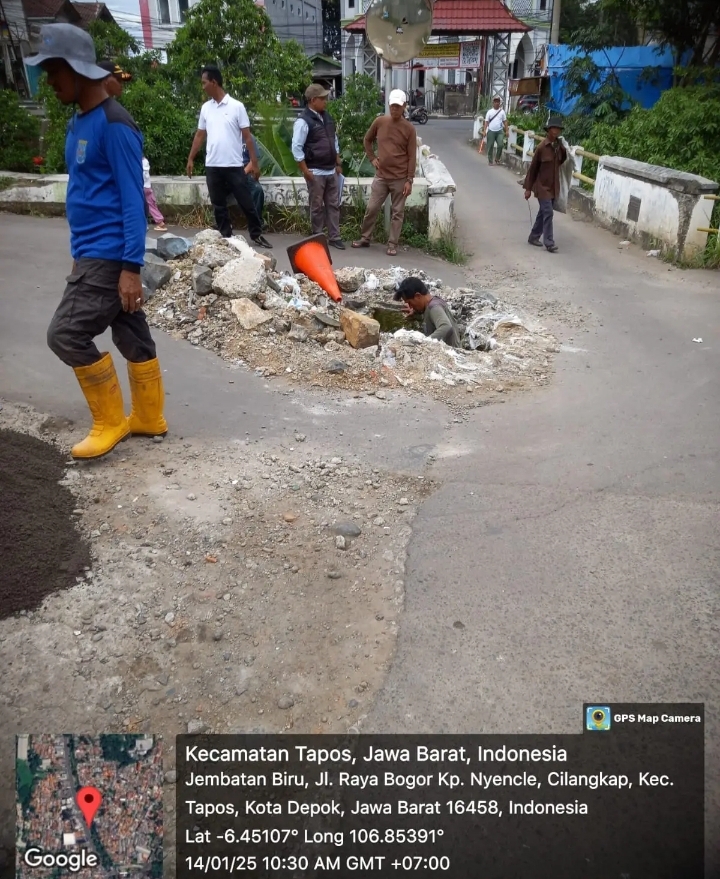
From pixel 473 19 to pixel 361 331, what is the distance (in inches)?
1056

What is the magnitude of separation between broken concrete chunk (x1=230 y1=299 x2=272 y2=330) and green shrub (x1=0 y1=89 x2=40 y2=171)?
763 cm

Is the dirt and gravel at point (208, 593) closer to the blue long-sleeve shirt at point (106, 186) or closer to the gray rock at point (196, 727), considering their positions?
the gray rock at point (196, 727)

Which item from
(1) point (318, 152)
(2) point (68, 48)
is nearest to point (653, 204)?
(1) point (318, 152)

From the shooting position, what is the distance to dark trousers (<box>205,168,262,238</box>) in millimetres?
7723

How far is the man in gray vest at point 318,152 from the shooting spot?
8055 mm

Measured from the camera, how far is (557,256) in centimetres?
963

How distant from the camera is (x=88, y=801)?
7.08 ft

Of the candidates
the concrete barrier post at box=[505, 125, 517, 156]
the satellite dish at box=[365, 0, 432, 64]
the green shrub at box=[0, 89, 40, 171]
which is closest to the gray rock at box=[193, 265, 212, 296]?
the satellite dish at box=[365, 0, 432, 64]

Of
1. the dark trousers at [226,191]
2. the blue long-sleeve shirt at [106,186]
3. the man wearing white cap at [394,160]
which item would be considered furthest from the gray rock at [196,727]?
the man wearing white cap at [394,160]

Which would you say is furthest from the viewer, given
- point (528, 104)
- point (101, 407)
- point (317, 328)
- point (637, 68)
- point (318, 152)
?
point (528, 104)

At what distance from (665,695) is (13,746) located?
2272 millimetres

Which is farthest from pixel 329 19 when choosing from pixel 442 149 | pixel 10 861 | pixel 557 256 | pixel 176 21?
pixel 10 861

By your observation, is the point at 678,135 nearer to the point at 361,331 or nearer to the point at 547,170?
the point at 547,170

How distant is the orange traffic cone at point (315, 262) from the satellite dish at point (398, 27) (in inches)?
104
